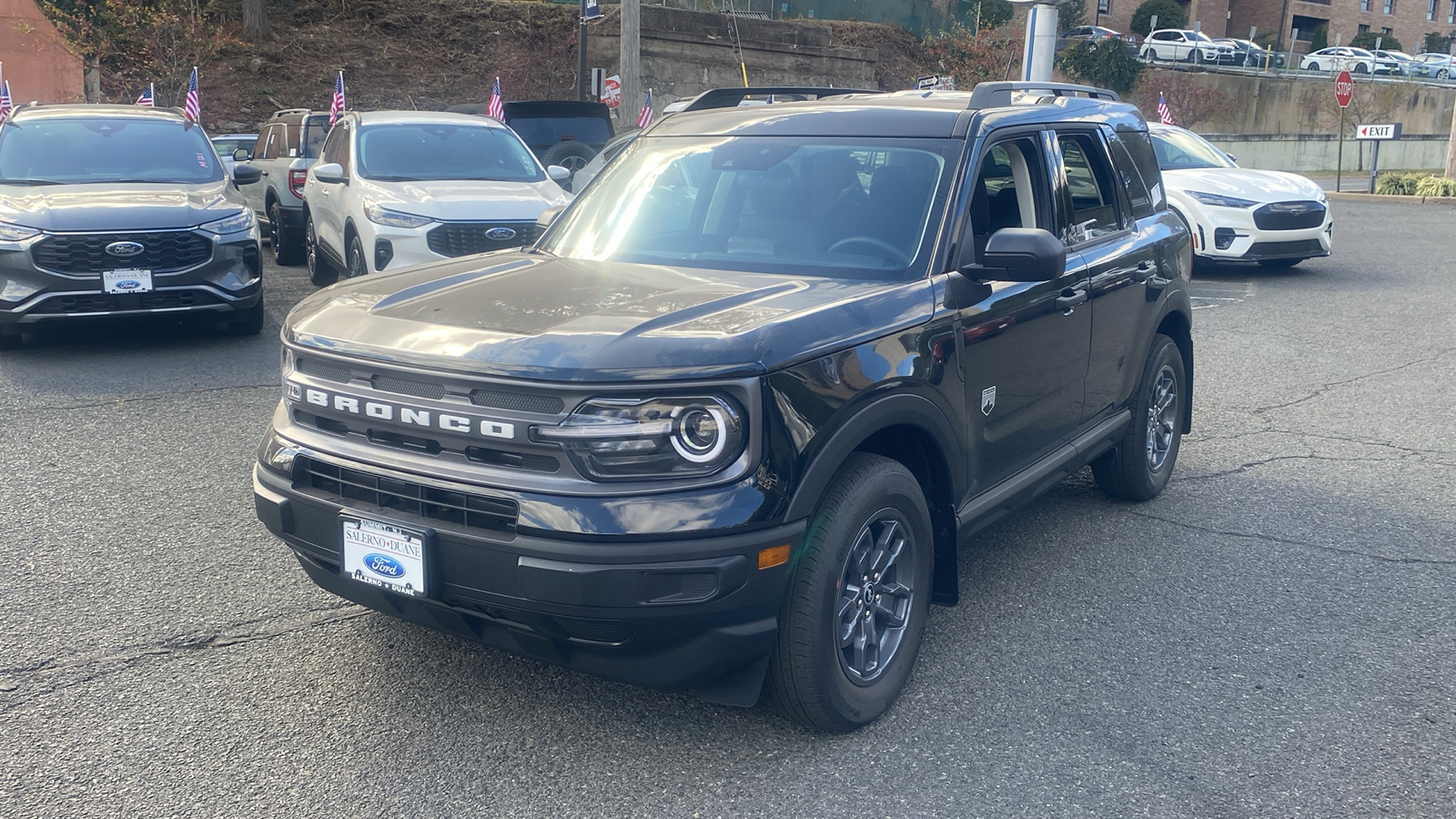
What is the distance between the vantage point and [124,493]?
5.61 m

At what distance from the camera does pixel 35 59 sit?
83.8 ft

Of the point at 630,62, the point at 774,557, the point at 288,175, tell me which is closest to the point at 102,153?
the point at 288,175

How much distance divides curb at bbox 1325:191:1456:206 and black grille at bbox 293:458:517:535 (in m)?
24.6

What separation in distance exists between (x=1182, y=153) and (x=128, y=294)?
11.8 m

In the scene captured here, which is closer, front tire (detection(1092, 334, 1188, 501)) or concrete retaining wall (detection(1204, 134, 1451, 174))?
front tire (detection(1092, 334, 1188, 501))

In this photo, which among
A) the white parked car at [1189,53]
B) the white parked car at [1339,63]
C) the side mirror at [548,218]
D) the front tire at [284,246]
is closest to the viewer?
the side mirror at [548,218]

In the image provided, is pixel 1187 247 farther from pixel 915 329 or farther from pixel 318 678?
pixel 318 678

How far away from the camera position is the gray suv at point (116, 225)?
322 inches

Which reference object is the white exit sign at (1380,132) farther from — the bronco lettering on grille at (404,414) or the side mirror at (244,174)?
the bronco lettering on grille at (404,414)

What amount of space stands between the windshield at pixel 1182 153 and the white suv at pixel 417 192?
24.9 ft

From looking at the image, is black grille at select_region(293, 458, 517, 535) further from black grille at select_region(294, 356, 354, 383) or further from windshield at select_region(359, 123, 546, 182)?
windshield at select_region(359, 123, 546, 182)

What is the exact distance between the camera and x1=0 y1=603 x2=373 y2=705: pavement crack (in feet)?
12.3

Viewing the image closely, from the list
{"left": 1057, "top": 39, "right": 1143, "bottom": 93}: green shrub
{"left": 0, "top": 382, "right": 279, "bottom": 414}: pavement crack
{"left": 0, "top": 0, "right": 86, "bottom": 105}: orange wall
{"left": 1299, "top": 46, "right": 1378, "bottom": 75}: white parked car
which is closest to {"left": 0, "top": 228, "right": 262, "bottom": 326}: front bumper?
{"left": 0, "top": 382, "right": 279, "bottom": 414}: pavement crack

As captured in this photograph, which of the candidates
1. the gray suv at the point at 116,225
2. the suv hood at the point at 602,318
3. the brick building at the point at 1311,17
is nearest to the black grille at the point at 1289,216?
the gray suv at the point at 116,225
